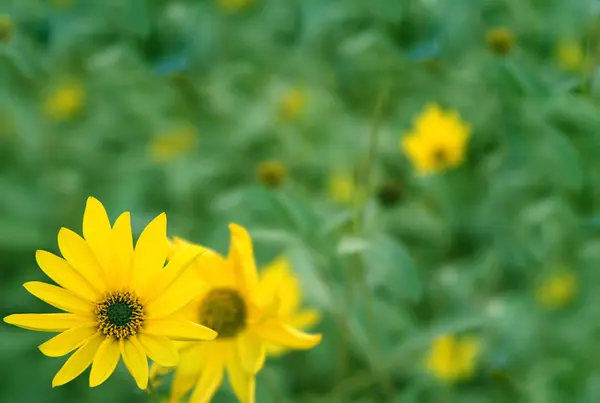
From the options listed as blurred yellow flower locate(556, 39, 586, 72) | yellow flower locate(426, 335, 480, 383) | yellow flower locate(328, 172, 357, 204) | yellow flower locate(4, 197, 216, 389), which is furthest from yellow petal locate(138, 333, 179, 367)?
blurred yellow flower locate(556, 39, 586, 72)

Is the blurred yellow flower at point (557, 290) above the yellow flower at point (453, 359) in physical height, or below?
above

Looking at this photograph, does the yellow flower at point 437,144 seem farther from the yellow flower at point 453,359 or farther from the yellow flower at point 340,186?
the yellow flower at point 453,359

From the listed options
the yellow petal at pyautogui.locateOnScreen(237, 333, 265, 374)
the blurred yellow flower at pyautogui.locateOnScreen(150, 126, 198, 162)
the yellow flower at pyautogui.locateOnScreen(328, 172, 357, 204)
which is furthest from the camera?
the blurred yellow flower at pyautogui.locateOnScreen(150, 126, 198, 162)

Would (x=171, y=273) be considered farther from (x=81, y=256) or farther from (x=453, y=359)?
(x=453, y=359)

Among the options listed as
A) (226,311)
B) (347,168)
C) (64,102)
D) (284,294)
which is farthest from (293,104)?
(226,311)

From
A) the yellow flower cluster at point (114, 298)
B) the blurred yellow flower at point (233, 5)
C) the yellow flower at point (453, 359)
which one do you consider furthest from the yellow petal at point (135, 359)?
the blurred yellow flower at point (233, 5)

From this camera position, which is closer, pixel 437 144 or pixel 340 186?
pixel 437 144

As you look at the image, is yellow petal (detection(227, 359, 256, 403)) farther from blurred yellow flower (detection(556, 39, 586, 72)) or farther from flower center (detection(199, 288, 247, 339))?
blurred yellow flower (detection(556, 39, 586, 72))
